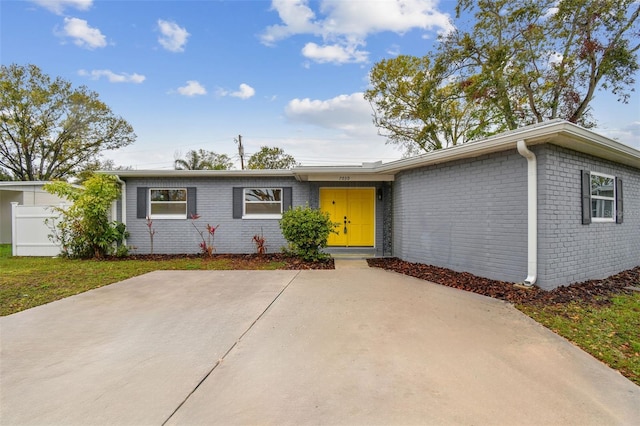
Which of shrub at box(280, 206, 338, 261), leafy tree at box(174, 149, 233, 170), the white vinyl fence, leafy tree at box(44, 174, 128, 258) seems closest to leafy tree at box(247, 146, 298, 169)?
leafy tree at box(174, 149, 233, 170)

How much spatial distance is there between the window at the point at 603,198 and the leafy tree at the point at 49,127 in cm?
2745

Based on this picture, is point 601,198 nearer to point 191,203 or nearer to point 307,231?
point 307,231

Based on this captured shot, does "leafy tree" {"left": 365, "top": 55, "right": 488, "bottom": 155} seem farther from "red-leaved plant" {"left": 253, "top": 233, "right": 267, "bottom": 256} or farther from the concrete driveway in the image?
the concrete driveway

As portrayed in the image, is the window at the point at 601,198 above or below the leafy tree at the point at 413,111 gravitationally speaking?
below

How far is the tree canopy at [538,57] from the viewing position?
36.5 ft

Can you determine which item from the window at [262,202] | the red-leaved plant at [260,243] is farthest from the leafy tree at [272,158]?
the red-leaved plant at [260,243]

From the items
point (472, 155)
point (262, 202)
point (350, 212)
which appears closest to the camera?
point (472, 155)

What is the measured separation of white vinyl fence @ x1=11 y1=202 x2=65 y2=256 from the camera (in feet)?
32.9

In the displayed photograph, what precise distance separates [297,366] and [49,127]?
1061 inches

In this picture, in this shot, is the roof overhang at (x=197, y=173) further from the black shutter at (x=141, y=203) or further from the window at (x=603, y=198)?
the window at (x=603, y=198)

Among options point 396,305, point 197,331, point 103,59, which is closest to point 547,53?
point 396,305

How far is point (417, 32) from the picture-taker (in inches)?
484

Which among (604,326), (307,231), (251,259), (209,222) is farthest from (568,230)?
(209,222)

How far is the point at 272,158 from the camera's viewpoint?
30.5 metres
